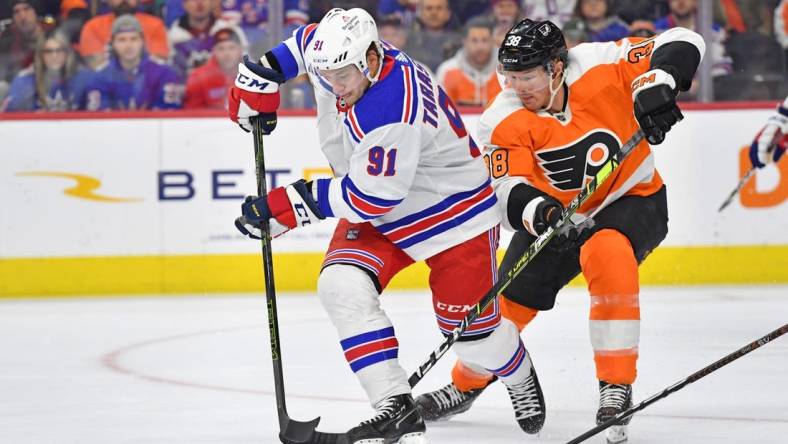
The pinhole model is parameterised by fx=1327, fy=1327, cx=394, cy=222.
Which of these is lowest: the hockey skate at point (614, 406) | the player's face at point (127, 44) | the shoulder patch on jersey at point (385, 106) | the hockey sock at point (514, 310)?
the hockey skate at point (614, 406)

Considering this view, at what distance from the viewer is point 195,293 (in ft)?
21.7

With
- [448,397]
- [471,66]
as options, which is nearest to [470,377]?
[448,397]

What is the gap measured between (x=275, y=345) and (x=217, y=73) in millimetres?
3629

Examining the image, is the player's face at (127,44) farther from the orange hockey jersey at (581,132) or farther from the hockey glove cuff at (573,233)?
the hockey glove cuff at (573,233)

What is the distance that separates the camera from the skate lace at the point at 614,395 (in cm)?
329

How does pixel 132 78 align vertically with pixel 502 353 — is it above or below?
above

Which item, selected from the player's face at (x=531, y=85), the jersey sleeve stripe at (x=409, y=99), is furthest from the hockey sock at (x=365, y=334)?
the player's face at (x=531, y=85)

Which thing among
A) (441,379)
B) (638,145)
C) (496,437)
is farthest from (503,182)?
(441,379)

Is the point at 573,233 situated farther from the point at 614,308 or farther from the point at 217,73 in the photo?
the point at 217,73

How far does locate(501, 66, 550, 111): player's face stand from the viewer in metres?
3.38

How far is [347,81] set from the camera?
3021 mm

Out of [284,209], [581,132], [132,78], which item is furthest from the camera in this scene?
[132,78]

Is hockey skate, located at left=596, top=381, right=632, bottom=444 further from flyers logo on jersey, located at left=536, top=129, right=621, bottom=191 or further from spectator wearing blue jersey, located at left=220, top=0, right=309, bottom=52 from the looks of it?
spectator wearing blue jersey, located at left=220, top=0, right=309, bottom=52

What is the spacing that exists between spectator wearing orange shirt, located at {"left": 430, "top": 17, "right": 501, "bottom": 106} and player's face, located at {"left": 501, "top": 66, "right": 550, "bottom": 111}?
3.24 m
